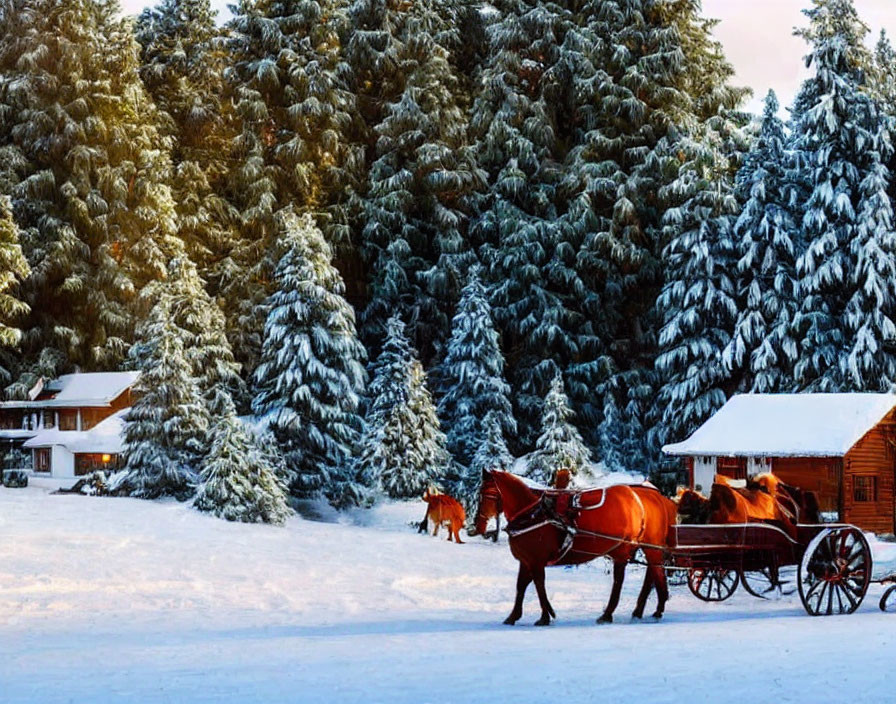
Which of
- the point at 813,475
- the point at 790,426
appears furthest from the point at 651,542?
the point at 813,475

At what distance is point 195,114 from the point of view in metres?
56.1

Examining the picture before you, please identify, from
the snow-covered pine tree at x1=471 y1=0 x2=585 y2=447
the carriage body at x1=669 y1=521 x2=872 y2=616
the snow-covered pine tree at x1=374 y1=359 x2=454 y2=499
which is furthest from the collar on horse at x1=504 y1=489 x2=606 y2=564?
the snow-covered pine tree at x1=471 y1=0 x2=585 y2=447

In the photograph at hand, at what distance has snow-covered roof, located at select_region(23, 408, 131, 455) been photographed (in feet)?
158

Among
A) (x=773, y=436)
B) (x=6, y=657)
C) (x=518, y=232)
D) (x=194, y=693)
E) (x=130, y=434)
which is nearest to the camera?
(x=194, y=693)

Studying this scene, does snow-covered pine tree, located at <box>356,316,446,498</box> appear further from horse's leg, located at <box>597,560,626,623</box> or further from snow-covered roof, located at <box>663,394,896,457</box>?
horse's leg, located at <box>597,560,626,623</box>

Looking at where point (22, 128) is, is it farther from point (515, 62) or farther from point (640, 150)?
point (640, 150)

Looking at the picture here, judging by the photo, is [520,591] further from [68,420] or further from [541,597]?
[68,420]

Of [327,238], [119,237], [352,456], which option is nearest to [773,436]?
[352,456]

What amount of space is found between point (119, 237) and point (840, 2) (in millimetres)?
31153

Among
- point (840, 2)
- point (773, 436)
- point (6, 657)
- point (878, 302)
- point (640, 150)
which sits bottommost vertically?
point (6, 657)

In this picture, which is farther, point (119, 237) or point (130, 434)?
point (119, 237)

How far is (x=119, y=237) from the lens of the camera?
5284 cm

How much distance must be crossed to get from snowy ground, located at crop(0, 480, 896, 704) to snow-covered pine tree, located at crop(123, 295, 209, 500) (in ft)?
36.8

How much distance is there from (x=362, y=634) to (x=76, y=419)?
125 ft
